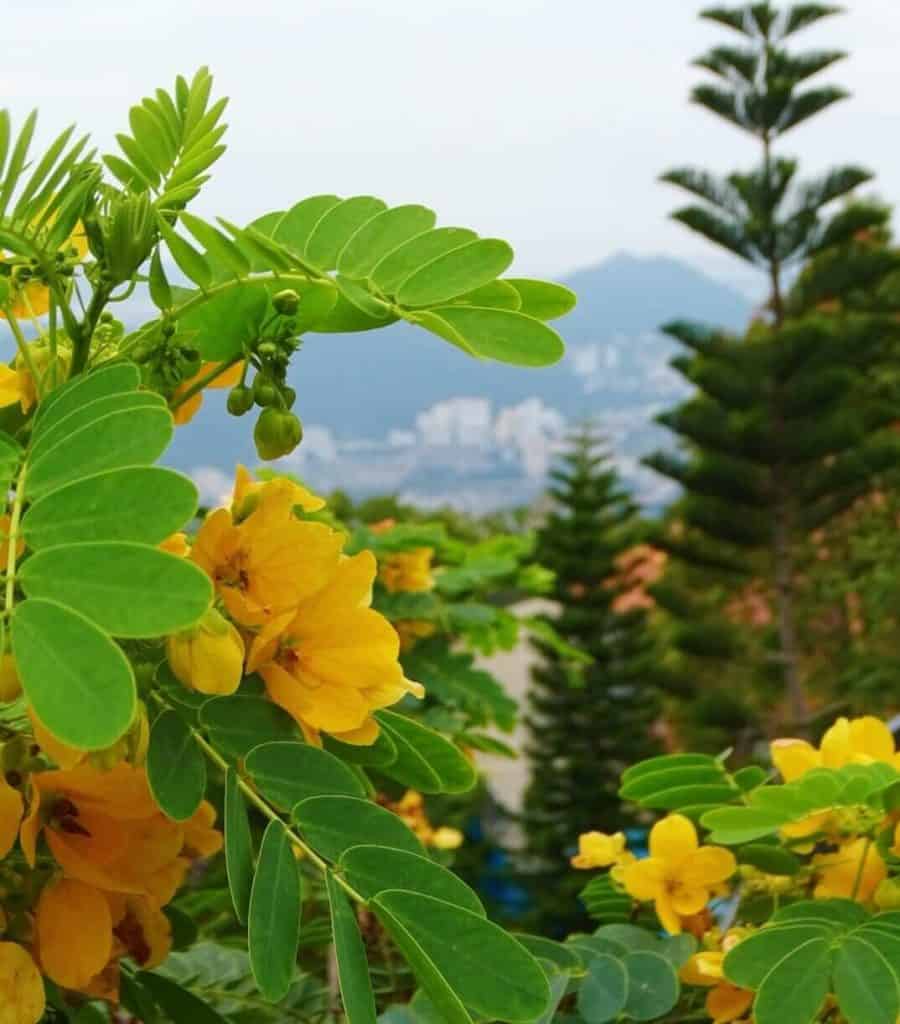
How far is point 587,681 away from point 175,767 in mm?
6357

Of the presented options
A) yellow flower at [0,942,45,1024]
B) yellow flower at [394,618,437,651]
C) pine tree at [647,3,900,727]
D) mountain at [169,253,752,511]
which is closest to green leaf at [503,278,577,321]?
yellow flower at [0,942,45,1024]

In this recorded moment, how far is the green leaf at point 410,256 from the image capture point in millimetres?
386

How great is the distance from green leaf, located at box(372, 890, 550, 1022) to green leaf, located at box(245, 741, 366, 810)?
0.04 meters

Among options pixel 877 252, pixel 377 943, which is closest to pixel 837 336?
pixel 877 252

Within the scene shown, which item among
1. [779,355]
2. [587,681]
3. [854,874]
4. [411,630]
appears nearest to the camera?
[854,874]

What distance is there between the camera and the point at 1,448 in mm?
313

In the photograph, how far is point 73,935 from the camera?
33 cm

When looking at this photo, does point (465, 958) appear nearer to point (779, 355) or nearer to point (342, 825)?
point (342, 825)

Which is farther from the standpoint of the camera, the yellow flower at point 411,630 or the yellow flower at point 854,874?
the yellow flower at point 411,630

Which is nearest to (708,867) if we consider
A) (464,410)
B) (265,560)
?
(265,560)

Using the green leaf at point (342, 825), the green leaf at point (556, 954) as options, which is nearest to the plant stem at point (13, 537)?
the green leaf at point (342, 825)

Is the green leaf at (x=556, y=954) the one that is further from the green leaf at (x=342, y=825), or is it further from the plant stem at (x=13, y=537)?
the plant stem at (x=13, y=537)

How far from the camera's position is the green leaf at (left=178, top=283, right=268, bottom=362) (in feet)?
1.18

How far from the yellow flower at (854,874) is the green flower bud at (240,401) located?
0.90 feet
